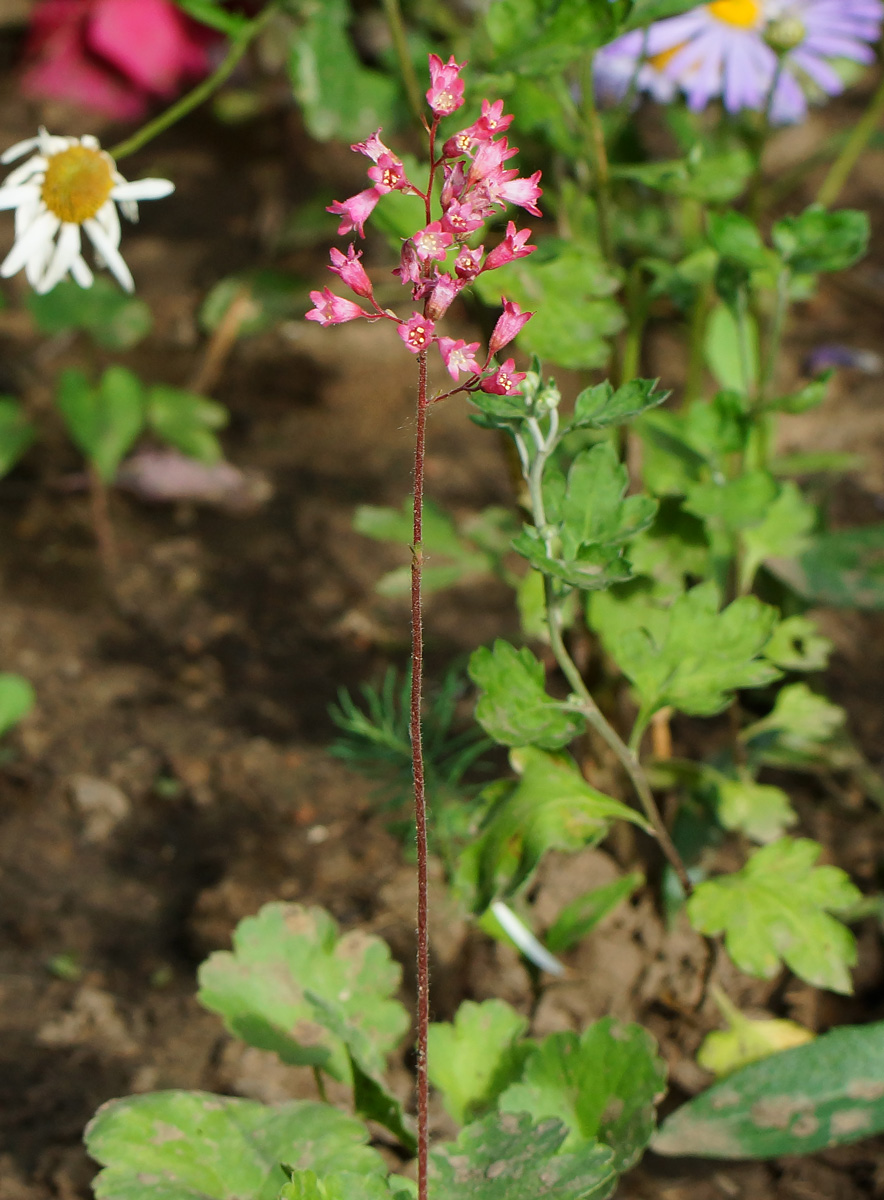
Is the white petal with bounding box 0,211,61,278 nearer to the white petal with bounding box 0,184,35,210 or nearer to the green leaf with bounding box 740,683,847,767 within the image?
the white petal with bounding box 0,184,35,210

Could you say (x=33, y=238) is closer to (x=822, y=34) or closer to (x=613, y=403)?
(x=613, y=403)

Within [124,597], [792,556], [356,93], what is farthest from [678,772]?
[356,93]

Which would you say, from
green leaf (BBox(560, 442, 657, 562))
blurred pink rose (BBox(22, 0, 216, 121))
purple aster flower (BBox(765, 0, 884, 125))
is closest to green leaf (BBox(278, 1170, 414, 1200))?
green leaf (BBox(560, 442, 657, 562))

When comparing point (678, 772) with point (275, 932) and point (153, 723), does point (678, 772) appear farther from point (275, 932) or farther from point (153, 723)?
point (153, 723)

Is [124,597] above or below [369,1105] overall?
above

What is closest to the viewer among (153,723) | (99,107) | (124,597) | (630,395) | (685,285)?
(630,395)

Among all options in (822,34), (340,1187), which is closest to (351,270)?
(340,1187)

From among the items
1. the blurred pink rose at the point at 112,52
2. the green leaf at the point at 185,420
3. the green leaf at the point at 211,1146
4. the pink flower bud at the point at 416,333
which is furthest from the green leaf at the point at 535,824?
the blurred pink rose at the point at 112,52

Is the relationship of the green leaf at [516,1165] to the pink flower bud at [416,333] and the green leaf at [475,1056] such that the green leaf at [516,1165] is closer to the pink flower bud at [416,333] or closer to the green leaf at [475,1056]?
the green leaf at [475,1056]

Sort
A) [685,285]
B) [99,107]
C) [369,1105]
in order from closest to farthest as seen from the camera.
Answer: [369,1105] < [685,285] < [99,107]
